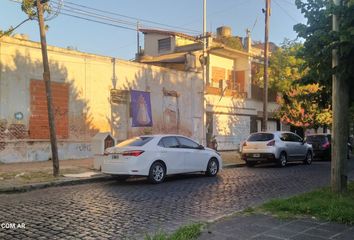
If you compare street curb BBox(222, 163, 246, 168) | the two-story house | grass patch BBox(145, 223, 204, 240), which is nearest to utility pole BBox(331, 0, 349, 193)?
grass patch BBox(145, 223, 204, 240)

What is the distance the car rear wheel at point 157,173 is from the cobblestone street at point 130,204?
288 millimetres

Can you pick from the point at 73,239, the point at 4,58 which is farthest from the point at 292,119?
the point at 73,239

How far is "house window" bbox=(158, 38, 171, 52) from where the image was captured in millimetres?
33250

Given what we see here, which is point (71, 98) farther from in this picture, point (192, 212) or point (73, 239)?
point (73, 239)

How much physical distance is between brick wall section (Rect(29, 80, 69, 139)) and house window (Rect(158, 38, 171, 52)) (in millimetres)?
14763

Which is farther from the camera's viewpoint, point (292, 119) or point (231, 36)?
point (231, 36)

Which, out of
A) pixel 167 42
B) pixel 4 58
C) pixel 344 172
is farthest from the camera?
pixel 167 42

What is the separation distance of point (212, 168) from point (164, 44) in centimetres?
1957

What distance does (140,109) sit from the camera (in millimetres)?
22906

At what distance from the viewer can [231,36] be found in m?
38.4

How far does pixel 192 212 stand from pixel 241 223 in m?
1.60

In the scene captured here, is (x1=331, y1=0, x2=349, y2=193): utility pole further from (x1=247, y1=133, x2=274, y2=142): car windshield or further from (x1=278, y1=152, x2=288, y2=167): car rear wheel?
(x1=247, y1=133, x2=274, y2=142): car windshield

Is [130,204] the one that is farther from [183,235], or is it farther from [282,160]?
[282,160]

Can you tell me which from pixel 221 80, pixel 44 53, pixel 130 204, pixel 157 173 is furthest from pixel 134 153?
pixel 221 80
